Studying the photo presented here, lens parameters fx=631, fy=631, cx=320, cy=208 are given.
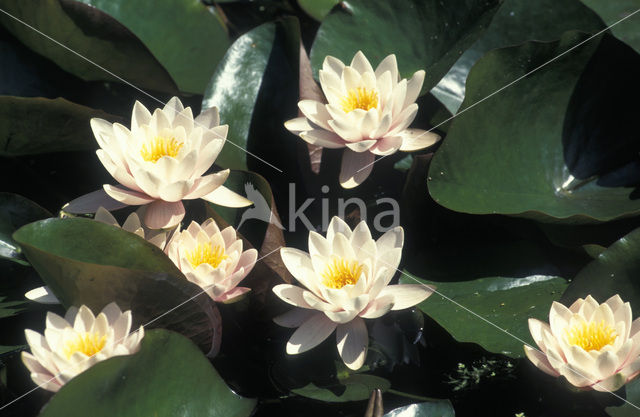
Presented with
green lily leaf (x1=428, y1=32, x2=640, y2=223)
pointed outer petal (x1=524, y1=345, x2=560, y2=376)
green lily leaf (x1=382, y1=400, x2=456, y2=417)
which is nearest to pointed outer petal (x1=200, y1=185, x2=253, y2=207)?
green lily leaf (x1=428, y1=32, x2=640, y2=223)

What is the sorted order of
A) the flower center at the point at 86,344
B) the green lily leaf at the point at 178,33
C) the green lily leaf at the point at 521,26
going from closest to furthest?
1. the flower center at the point at 86,344
2. the green lily leaf at the point at 521,26
3. the green lily leaf at the point at 178,33

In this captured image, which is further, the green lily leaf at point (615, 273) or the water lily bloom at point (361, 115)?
the water lily bloom at point (361, 115)

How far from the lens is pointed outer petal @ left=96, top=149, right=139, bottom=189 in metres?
1.32

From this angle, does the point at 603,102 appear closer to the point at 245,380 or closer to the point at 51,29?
the point at 245,380

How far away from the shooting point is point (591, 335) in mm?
1202

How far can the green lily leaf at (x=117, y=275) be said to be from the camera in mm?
1167

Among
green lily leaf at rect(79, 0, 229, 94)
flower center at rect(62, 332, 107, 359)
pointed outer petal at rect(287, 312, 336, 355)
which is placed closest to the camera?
flower center at rect(62, 332, 107, 359)

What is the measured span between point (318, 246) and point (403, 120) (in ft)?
1.27

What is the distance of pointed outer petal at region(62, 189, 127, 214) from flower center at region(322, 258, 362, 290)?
50 cm

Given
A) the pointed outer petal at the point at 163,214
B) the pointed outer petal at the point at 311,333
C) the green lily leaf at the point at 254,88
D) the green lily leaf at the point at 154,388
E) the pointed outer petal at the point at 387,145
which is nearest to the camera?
the green lily leaf at the point at 154,388

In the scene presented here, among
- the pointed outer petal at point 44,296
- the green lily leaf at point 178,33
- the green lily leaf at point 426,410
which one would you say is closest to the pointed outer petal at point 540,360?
the green lily leaf at point 426,410

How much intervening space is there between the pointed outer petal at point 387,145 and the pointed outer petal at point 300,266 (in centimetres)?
33

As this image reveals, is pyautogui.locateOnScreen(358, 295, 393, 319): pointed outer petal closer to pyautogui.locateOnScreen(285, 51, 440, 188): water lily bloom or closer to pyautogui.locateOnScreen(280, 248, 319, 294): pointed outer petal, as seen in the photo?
pyautogui.locateOnScreen(280, 248, 319, 294): pointed outer petal

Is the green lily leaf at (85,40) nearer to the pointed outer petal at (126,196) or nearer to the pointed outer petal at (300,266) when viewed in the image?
the pointed outer petal at (126,196)
